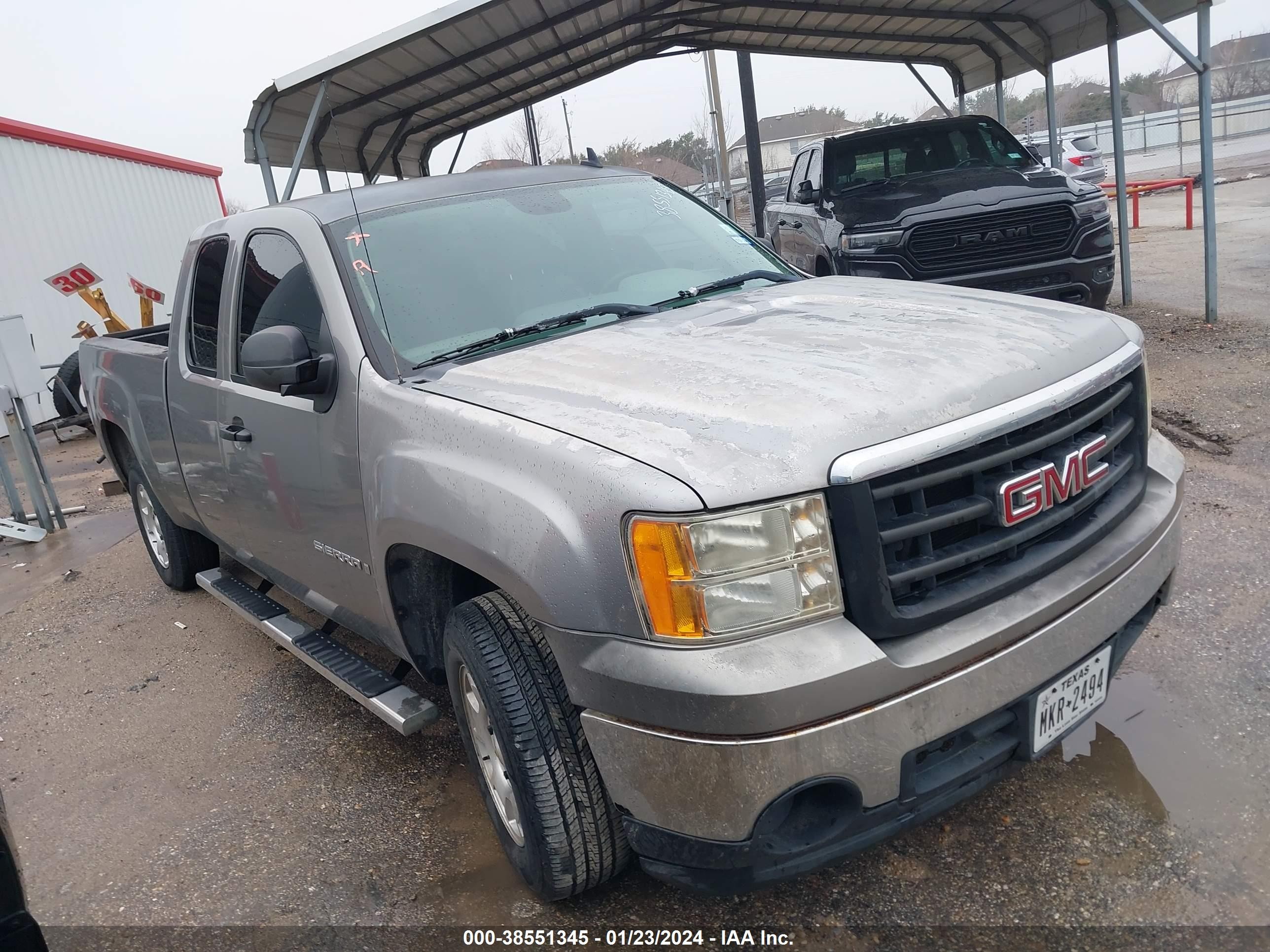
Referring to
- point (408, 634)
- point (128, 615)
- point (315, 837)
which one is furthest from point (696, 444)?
point (128, 615)

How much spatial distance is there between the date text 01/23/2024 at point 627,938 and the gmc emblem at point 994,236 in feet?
19.8

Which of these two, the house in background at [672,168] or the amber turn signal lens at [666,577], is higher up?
the house in background at [672,168]

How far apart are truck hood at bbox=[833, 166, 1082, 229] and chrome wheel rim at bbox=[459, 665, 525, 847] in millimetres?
5807

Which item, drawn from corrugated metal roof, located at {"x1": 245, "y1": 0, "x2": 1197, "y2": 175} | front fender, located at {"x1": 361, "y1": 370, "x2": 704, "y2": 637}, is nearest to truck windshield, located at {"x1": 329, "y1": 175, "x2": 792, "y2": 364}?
front fender, located at {"x1": 361, "y1": 370, "x2": 704, "y2": 637}

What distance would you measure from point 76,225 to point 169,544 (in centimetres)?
1176

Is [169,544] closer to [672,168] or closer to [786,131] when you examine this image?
[672,168]

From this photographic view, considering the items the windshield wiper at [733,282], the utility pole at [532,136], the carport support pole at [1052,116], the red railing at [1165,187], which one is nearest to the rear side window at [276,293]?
the windshield wiper at [733,282]

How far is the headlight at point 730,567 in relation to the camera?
1975 mm

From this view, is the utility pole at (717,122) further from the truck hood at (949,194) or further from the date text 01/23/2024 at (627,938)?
the date text 01/23/2024 at (627,938)

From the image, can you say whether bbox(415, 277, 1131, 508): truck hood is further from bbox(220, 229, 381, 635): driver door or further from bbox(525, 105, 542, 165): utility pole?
bbox(525, 105, 542, 165): utility pole

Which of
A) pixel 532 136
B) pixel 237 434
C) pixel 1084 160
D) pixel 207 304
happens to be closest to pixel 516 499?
pixel 237 434

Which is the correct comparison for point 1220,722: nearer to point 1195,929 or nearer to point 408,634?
point 1195,929

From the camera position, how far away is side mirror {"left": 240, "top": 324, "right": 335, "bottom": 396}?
287 centimetres

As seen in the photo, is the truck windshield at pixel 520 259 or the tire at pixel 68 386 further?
the tire at pixel 68 386
